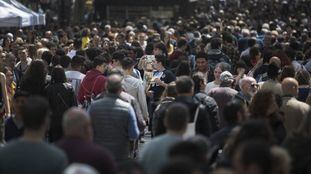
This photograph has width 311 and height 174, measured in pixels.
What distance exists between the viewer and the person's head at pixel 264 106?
33.2 ft

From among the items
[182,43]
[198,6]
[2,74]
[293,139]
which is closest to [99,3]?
[198,6]

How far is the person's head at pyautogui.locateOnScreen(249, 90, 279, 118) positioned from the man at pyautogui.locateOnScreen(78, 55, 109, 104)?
385 cm

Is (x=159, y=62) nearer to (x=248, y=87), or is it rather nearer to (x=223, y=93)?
(x=223, y=93)

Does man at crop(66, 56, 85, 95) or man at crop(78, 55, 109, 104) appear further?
man at crop(66, 56, 85, 95)

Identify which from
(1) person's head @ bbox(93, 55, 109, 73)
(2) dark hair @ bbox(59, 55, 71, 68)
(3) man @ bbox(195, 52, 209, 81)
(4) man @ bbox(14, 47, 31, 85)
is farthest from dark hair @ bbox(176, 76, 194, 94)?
(4) man @ bbox(14, 47, 31, 85)

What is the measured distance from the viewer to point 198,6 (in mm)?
60750

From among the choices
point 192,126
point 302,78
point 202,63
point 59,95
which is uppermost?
point 192,126

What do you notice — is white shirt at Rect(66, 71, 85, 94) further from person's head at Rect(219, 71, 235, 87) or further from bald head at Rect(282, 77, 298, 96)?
bald head at Rect(282, 77, 298, 96)

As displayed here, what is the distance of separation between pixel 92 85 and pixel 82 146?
6.02 meters

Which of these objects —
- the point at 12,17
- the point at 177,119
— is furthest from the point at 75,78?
the point at 12,17

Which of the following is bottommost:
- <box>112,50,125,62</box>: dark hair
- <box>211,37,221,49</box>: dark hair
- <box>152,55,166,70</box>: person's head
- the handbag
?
<box>211,37,221,49</box>: dark hair

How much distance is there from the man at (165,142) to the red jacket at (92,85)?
5263 millimetres

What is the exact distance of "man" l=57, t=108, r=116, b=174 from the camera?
7820mm

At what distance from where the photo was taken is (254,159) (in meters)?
6.86
